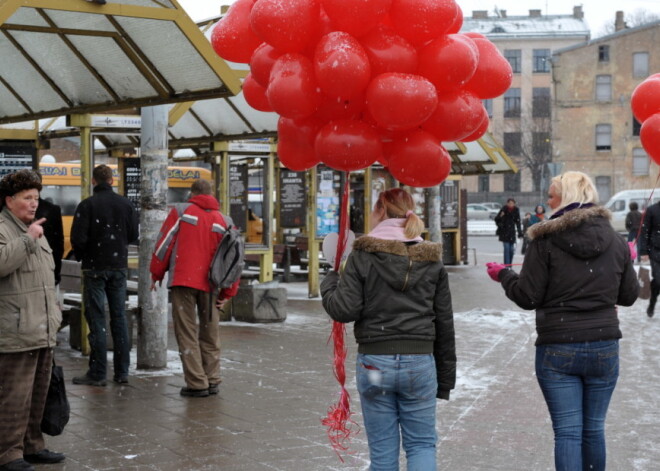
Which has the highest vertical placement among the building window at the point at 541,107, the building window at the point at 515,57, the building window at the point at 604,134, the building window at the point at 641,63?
the building window at the point at 515,57

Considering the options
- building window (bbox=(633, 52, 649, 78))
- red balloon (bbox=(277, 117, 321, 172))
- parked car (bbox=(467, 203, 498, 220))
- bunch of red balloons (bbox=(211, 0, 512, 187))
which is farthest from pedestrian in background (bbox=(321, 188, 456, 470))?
building window (bbox=(633, 52, 649, 78))

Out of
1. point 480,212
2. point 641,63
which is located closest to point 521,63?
point 641,63

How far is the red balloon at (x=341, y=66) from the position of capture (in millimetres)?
4723

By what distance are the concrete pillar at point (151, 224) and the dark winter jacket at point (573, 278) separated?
16.2 ft

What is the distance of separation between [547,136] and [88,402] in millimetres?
66293

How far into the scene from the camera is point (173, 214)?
833cm

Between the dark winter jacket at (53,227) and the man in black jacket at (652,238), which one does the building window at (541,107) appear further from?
the dark winter jacket at (53,227)

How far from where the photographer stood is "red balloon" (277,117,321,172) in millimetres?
5258

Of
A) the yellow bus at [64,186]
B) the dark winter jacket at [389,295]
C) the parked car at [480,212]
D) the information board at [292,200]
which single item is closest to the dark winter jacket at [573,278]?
the dark winter jacket at [389,295]

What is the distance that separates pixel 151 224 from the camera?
368 inches

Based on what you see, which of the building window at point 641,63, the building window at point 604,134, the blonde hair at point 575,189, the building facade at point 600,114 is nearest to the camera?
the blonde hair at point 575,189

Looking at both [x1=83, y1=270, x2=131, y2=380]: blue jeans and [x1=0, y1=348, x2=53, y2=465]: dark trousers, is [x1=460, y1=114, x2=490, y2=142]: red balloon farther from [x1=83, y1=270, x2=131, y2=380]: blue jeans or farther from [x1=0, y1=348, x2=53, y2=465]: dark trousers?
[x1=83, y1=270, x2=131, y2=380]: blue jeans

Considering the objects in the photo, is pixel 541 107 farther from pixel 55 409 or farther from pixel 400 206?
pixel 400 206

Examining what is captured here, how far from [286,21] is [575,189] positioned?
1.71 m
